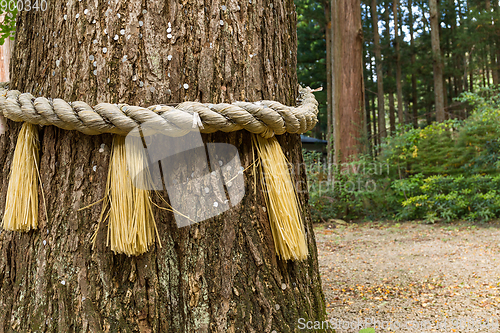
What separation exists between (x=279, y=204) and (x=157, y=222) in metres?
0.38

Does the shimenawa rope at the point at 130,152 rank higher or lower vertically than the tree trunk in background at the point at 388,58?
lower

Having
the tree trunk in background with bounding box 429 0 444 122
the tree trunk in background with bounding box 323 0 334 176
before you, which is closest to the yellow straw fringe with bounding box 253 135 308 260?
the tree trunk in background with bounding box 323 0 334 176

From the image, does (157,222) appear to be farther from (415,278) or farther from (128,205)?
(415,278)

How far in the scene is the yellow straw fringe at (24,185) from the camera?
1078mm

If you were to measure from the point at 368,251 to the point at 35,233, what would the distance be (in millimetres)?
3620

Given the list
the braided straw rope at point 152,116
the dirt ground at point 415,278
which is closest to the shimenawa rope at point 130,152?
the braided straw rope at point 152,116

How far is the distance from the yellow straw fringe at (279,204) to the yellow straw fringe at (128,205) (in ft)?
1.17

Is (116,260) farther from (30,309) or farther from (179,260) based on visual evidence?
(30,309)

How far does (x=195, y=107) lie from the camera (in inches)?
38.6

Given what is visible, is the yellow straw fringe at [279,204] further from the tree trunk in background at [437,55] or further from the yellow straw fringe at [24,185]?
the tree trunk in background at [437,55]

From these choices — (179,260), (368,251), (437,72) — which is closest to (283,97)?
(179,260)

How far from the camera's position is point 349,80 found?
686 centimetres

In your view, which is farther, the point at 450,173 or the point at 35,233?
the point at 450,173

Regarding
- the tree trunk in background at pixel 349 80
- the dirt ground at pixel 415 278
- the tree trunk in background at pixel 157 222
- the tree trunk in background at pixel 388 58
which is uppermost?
the tree trunk in background at pixel 388 58
